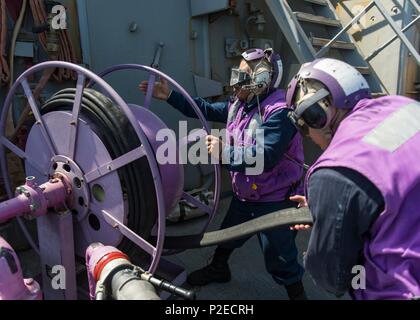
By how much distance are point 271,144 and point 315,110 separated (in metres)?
0.90

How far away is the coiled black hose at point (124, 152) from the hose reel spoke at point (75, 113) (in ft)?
0.23

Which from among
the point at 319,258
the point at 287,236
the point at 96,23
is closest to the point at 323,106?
the point at 319,258

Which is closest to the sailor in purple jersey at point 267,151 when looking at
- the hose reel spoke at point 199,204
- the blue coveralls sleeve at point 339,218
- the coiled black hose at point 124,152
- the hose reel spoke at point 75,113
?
the hose reel spoke at point 199,204

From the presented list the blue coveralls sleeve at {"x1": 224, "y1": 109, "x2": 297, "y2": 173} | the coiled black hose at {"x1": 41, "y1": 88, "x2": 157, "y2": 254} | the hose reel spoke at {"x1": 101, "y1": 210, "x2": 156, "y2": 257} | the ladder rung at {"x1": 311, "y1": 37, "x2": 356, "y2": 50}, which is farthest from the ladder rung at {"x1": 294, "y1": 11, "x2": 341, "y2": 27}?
the hose reel spoke at {"x1": 101, "y1": 210, "x2": 156, "y2": 257}

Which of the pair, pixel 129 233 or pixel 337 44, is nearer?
pixel 129 233

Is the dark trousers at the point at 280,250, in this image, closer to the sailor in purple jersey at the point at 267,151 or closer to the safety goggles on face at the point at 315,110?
the sailor in purple jersey at the point at 267,151

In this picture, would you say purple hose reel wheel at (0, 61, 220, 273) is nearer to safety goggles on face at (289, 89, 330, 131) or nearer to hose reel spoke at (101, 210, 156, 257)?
hose reel spoke at (101, 210, 156, 257)

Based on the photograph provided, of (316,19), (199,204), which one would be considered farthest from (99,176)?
(316,19)

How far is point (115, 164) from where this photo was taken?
1.94 meters

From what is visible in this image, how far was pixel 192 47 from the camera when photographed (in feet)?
14.4

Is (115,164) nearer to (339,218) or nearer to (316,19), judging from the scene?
(339,218)

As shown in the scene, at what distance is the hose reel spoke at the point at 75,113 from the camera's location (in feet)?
6.50

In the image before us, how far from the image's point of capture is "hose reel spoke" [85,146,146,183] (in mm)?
1858

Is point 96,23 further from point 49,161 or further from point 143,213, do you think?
point 143,213
